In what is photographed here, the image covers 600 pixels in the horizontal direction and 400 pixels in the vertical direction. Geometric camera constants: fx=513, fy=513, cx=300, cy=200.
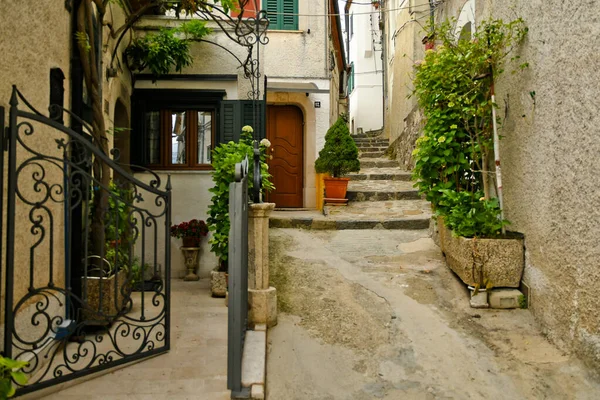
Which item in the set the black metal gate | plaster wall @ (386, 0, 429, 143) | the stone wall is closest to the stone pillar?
the black metal gate

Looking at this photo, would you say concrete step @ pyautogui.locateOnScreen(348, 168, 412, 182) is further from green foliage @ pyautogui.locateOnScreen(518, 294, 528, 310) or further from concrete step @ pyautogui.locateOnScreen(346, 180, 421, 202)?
green foliage @ pyautogui.locateOnScreen(518, 294, 528, 310)

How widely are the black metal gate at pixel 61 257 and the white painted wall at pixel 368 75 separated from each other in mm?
17238

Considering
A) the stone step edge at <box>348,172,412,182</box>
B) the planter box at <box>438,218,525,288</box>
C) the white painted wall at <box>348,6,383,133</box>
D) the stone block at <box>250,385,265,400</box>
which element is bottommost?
the stone block at <box>250,385,265,400</box>

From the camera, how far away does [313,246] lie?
643 centimetres

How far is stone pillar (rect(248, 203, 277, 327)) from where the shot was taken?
4.32 m

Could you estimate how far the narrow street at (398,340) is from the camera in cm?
350

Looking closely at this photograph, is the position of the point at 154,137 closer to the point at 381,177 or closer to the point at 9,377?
the point at 381,177

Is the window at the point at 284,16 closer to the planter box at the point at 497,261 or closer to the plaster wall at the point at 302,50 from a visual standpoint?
the plaster wall at the point at 302,50

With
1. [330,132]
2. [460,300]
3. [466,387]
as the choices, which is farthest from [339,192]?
[466,387]

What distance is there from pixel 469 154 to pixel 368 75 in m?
16.9

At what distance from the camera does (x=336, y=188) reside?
866 cm

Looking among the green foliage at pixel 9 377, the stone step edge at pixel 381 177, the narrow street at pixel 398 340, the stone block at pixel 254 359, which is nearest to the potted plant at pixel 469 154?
the narrow street at pixel 398 340

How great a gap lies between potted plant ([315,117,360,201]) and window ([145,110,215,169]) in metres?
2.07

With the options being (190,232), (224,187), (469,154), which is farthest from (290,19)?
(469,154)
